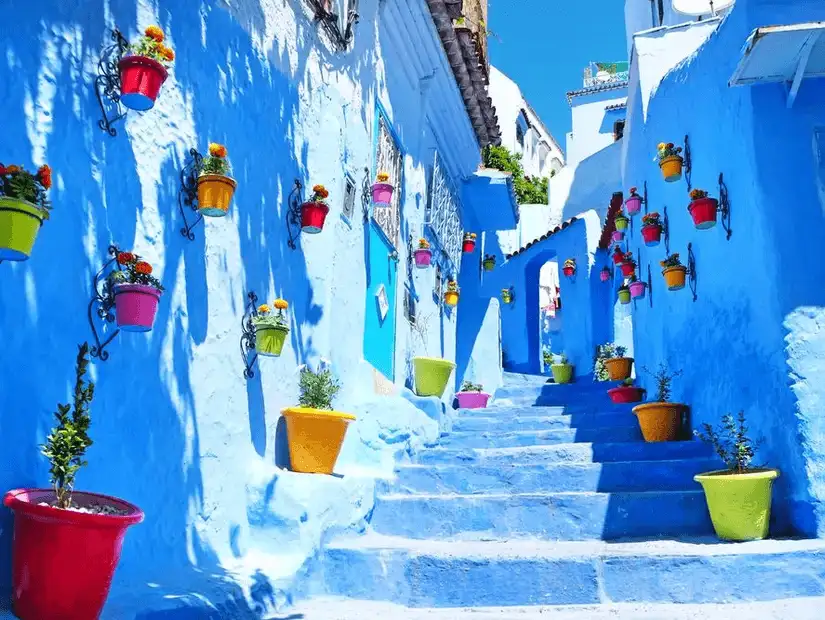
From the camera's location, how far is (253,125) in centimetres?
519

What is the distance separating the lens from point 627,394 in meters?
9.34

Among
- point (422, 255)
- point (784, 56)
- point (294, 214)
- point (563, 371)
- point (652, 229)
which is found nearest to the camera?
point (784, 56)

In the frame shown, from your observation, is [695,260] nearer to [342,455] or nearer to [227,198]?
[342,455]

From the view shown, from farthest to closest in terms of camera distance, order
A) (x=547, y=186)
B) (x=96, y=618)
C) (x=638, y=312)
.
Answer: (x=547, y=186), (x=638, y=312), (x=96, y=618)

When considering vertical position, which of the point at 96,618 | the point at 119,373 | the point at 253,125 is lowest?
the point at 96,618

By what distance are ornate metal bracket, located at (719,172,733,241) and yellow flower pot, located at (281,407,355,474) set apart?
339 cm

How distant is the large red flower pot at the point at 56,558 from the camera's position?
264cm

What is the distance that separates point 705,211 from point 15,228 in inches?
199

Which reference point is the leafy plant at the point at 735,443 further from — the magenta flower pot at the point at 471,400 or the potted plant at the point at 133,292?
the magenta flower pot at the point at 471,400

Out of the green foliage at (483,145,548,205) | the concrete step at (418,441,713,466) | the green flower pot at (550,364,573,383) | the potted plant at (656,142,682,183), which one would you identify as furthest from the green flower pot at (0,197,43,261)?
the green foliage at (483,145,548,205)

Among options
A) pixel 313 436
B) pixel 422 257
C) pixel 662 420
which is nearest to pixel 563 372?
pixel 422 257

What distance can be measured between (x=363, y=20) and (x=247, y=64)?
2.53 metres

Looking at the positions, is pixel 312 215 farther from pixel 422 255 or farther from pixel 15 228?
pixel 422 255

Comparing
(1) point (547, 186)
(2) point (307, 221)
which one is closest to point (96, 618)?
(2) point (307, 221)
